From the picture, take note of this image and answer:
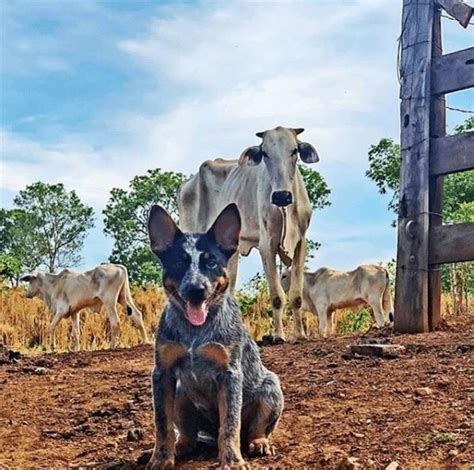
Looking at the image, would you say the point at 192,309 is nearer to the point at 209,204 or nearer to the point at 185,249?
the point at 185,249

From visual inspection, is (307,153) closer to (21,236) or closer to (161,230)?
(161,230)

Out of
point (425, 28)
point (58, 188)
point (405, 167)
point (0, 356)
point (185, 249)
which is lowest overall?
point (0, 356)

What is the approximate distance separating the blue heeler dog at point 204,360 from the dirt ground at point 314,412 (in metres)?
0.19

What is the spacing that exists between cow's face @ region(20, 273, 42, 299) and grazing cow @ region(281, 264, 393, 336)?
5.47 meters

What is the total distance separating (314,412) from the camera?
16.8ft

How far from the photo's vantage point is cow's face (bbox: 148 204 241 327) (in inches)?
160

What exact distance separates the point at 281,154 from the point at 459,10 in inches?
99.4

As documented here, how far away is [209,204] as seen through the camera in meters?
12.1

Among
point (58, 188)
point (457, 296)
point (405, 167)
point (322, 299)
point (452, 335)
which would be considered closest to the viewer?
point (452, 335)

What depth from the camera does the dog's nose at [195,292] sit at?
13.1ft

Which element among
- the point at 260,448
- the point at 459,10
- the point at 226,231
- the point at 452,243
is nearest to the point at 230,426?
the point at 260,448

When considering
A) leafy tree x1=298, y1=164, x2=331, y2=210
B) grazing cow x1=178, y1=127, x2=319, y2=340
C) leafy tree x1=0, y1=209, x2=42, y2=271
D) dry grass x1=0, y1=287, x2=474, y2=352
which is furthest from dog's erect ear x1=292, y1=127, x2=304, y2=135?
leafy tree x1=0, y1=209, x2=42, y2=271

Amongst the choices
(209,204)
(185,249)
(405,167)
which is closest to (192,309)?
(185,249)

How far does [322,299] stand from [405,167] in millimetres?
6659
